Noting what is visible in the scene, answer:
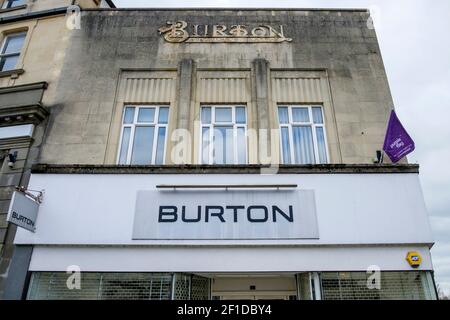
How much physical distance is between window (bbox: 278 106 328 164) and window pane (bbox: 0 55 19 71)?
8.52m

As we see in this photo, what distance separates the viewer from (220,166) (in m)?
8.16

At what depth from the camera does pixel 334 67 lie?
1010 centimetres

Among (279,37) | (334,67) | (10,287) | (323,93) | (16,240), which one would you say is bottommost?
(10,287)

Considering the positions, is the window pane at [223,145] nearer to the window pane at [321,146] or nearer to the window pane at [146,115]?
the window pane at [146,115]

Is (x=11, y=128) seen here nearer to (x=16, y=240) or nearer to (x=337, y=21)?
(x=16, y=240)

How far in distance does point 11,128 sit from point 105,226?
4326 mm

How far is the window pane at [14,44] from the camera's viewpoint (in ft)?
36.3

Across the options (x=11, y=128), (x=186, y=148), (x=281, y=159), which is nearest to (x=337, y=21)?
(x=281, y=159)

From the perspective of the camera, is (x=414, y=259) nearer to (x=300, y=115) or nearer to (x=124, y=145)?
(x=300, y=115)

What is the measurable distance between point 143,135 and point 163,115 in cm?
82

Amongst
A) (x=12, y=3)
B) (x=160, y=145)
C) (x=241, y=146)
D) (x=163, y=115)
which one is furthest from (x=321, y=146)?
(x=12, y=3)

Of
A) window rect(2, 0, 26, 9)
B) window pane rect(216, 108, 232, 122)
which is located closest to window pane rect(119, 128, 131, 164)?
window pane rect(216, 108, 232, 122)

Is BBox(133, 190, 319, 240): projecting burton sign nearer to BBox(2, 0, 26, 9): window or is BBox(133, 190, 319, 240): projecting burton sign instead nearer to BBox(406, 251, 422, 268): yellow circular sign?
BBox(406, 251, 422, 268): yellow circular sign

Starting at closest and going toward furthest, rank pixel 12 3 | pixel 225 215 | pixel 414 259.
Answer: pixel 414 259, pixel 225 215, pixel 12 3
